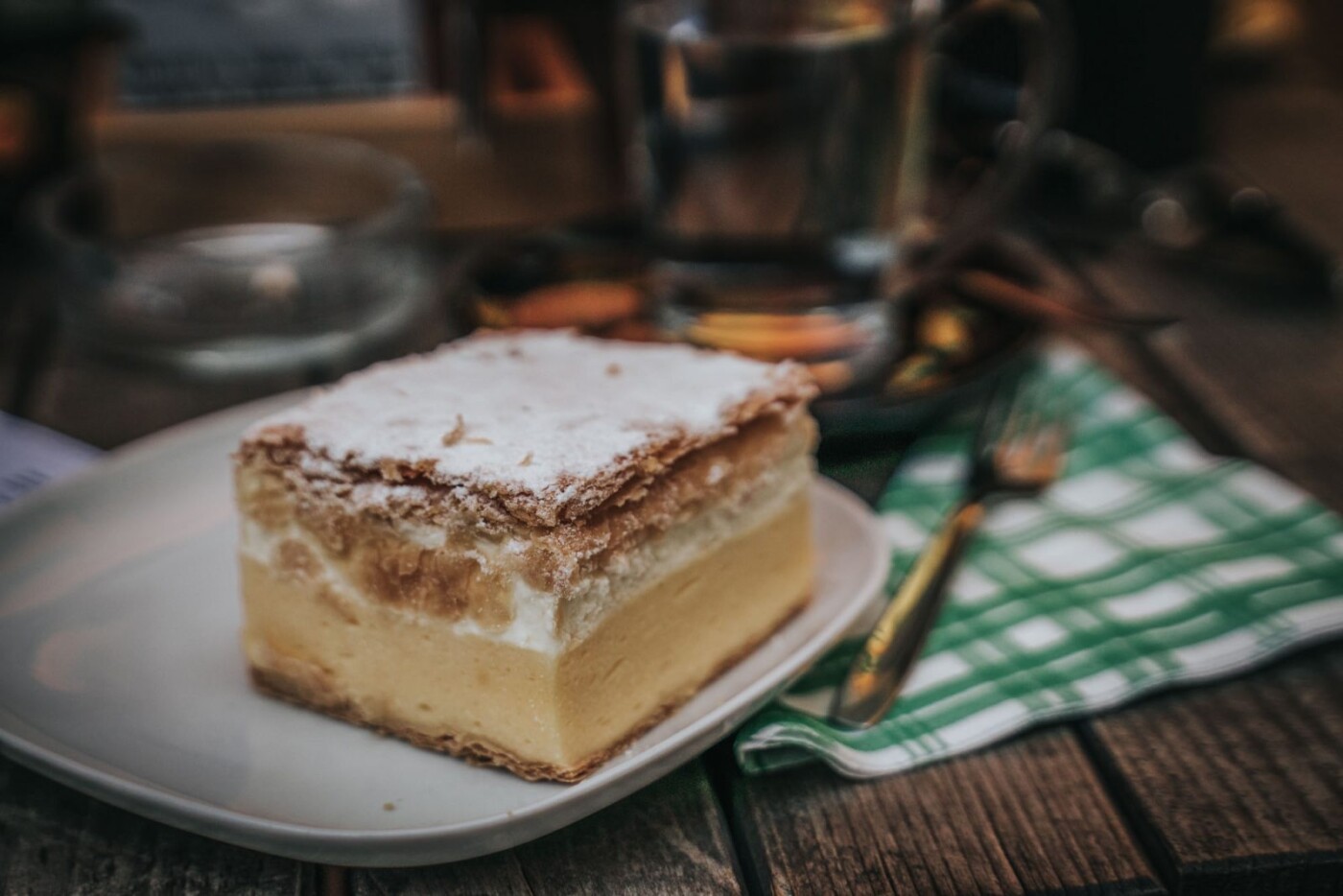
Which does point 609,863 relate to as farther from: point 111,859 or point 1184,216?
point 1184,216

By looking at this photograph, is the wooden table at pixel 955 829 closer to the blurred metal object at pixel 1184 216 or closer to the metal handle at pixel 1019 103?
the metal handle at pixel 1019 103

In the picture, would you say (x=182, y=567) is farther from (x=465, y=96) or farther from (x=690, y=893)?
(x=465, y=96)

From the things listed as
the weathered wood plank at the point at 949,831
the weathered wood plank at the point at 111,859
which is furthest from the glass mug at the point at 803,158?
the weathered wood plank at the point at 111,859

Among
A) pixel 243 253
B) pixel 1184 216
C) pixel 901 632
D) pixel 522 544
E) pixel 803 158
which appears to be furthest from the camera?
pixel 1184 216

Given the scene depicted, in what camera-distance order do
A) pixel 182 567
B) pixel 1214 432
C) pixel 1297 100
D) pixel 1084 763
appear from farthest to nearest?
pixel 1297 100 → pixel 1214 432 → pixel 182 567 → pixel 1084 763

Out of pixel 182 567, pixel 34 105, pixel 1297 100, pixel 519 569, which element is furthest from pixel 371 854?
pixel 1297 100

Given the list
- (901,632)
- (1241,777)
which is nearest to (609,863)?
Answer: (901,632)
